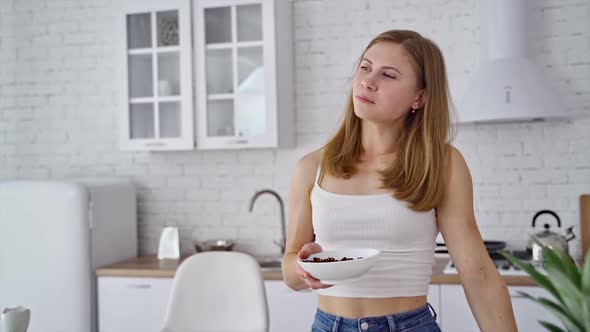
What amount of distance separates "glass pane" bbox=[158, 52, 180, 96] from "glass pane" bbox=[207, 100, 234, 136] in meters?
0.24

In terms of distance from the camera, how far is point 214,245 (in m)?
4.01

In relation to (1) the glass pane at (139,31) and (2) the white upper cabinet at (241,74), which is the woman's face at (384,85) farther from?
(1) the glass pane at (139,31)

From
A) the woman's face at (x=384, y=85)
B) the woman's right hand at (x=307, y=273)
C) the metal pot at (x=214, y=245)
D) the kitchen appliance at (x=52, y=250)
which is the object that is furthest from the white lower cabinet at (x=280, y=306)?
the woman's right hand at (x=307, y=273)

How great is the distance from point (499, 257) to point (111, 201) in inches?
86.8

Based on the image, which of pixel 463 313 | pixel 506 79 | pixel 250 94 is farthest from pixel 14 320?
pixel 506 79

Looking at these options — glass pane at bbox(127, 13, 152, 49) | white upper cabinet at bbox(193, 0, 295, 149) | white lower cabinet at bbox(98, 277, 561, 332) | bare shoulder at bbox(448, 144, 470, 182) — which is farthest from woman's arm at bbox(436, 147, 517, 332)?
glass pane at bbox(127, 13, 152, 49)

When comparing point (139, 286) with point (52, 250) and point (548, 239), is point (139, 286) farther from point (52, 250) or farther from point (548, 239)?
point (548, 239)

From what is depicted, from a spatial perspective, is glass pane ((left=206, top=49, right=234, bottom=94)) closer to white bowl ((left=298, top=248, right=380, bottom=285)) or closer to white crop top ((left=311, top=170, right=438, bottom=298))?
white crop top ((left=311, top=170, right=438, bottom=298))

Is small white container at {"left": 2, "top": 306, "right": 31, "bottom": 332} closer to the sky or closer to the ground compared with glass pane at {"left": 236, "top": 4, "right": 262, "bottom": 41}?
closer to the ground

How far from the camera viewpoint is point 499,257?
137 inches

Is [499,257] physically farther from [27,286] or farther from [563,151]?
[27,286]

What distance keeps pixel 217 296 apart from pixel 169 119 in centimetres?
142

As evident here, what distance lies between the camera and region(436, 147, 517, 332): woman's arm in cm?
165

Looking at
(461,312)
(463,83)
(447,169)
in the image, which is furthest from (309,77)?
(447,169)
